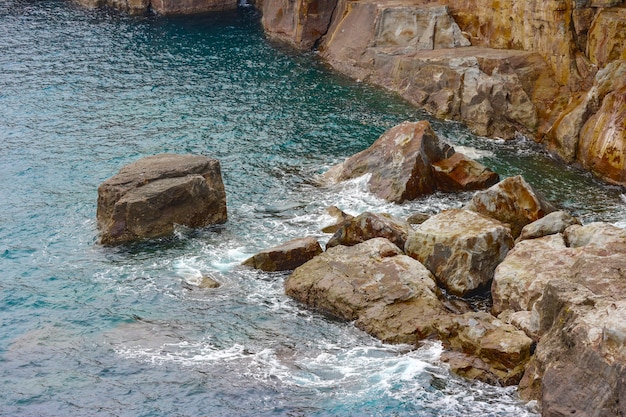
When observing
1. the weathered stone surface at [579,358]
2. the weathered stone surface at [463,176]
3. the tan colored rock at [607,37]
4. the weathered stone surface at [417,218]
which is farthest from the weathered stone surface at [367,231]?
the tan colored rock at [607,37]

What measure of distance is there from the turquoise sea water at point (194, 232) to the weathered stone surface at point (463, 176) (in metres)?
0.86

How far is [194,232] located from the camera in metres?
37.7

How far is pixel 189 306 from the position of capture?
31.1 meters

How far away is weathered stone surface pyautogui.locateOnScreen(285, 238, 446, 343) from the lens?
28.7 m

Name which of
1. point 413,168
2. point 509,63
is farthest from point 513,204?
point 509,63

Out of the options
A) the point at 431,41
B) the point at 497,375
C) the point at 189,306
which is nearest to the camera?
the point at 497,375

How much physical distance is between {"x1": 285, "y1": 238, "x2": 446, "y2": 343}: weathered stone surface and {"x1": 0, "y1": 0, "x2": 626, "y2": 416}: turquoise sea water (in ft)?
2.03

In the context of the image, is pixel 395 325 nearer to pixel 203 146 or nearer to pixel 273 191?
pixel 273 191

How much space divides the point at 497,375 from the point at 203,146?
90.3ft

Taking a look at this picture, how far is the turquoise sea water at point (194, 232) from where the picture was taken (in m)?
25.8

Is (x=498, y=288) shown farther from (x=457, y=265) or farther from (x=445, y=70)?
(x=445, y=70)

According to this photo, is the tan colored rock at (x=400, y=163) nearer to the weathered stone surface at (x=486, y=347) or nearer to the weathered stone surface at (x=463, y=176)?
the weathered stone surface at (x=463, y=176)

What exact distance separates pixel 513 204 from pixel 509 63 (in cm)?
1875

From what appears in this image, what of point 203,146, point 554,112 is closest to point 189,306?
point 203,146
